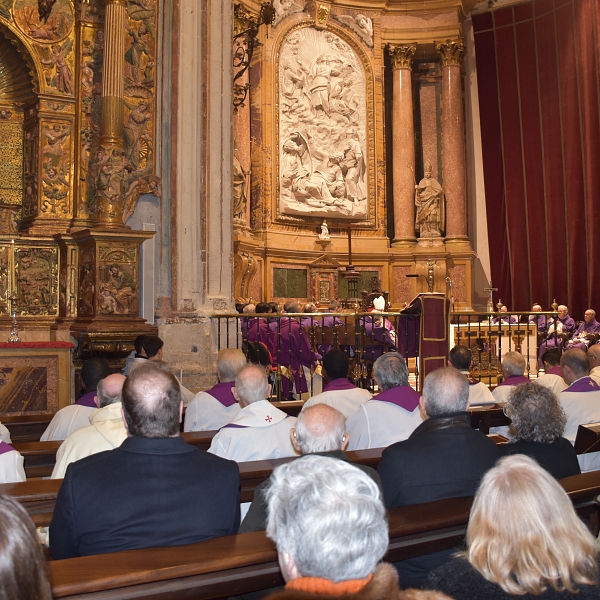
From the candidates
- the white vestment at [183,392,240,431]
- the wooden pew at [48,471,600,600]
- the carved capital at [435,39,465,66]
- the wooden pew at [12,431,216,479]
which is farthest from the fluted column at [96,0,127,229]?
the carved capital at [435,39,465,66]

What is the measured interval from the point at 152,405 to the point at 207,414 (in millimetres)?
2582

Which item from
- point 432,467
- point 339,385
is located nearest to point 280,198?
point 339,385

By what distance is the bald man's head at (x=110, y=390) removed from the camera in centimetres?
397

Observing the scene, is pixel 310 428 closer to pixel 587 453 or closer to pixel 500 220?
pixel 587 453

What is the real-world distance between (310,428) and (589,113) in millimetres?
13898

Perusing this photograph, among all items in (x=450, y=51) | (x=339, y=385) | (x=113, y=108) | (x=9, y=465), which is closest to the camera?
(x=9, y=465)

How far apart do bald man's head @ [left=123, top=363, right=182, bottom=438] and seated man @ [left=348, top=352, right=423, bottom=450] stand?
1918 mm

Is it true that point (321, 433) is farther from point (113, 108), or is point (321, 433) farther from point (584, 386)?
point (113, 108)

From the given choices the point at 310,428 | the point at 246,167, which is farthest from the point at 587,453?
the point at 246,167

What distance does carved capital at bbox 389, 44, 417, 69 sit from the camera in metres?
16.2

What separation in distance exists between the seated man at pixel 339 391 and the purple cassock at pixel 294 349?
3.82 meters

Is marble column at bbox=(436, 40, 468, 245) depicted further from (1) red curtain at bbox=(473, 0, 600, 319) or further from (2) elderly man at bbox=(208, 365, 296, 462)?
(2) elderly man at bbox=(208, 365, 296, 462)

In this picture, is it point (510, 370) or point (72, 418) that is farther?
point (510, 370)

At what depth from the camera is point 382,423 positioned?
14.6 ft
